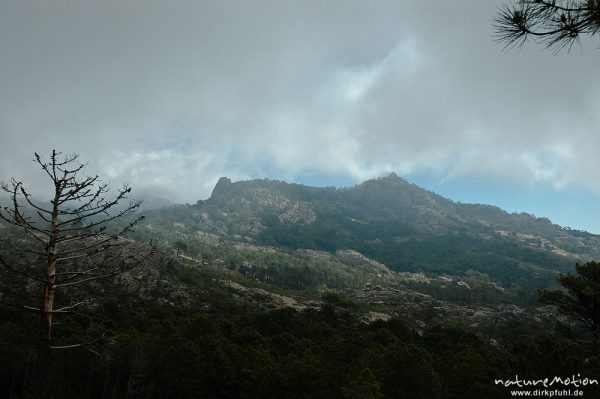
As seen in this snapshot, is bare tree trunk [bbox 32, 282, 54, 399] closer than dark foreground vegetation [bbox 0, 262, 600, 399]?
Yes

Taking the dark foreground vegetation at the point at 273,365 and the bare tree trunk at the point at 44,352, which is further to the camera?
the dark foreground vegetation at the point at 273,365

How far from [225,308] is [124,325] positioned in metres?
47.9

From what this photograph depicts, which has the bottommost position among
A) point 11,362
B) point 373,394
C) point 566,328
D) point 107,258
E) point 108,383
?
point 108,383

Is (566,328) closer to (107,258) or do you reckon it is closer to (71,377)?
(107,258)

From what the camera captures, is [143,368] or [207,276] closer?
[143,368]

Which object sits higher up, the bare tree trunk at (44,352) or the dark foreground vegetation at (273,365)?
the bare tree trunk at (44,352)

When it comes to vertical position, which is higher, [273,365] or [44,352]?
[44,352]

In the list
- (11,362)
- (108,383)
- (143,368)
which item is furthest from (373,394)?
(11,362)

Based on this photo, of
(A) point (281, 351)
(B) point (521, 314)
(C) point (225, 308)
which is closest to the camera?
(A) point (281, 351)

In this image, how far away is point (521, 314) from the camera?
16188cm

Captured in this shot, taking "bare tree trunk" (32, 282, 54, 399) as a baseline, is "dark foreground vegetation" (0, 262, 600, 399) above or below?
below

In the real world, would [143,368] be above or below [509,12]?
below

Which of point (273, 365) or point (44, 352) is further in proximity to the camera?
point (273, 365)

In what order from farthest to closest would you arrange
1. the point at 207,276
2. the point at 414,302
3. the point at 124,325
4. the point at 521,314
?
the point at 414,302
the point at 207,276
the point at 521,314
the point at 124,325
